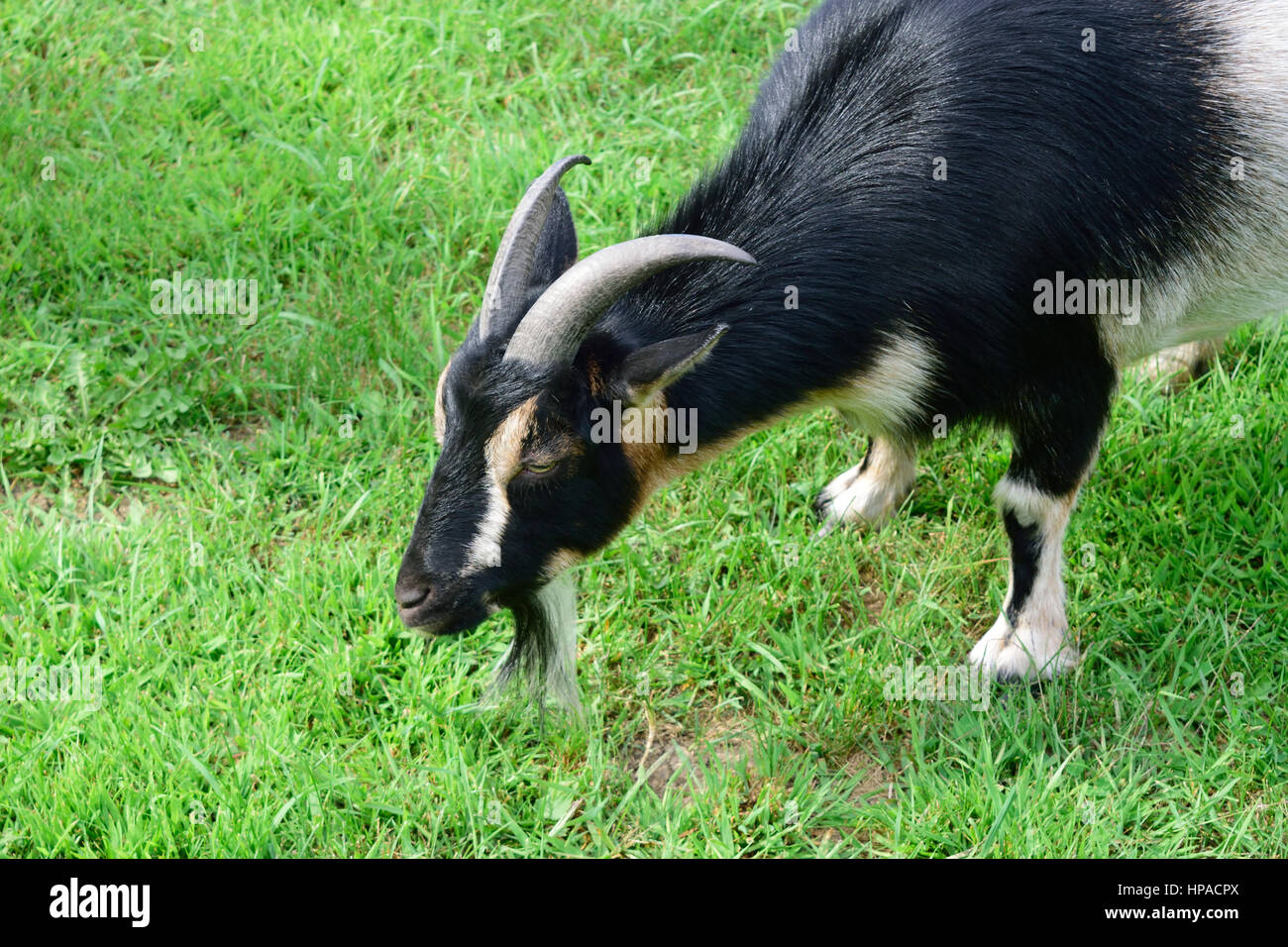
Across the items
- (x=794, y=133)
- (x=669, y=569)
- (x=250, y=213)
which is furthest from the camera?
(x=250, y=213)

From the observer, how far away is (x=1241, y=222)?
157 inches

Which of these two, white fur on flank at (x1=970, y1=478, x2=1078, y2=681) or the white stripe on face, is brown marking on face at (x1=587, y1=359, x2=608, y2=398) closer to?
the white stripe on face

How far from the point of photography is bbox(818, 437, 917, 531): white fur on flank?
466cm

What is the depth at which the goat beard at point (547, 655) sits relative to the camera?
3.99m

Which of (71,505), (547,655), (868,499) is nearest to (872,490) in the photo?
(868,499)

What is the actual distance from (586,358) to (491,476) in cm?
38

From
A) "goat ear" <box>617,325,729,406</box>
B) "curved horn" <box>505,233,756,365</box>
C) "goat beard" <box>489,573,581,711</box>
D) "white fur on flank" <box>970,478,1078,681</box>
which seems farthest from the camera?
"white fur on flank" <box>970,478,1078,681</box>

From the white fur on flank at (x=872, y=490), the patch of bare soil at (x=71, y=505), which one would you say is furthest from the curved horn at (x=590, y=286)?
the patch of bare soil at (x=71, y=505)

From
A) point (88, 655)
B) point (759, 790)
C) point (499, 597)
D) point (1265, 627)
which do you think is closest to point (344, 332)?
point (88, 655)

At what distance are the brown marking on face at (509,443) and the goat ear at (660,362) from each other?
0.25 meters

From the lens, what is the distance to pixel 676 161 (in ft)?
19.5

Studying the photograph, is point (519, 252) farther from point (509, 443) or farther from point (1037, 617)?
point (1037, 617)

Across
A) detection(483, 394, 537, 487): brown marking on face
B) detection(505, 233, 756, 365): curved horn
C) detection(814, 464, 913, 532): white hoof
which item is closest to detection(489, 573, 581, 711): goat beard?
detection(483, 394, 537, 487): brown marking on face

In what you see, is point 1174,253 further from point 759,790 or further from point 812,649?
point 759,790
